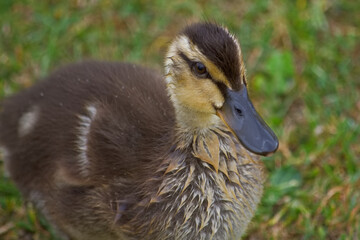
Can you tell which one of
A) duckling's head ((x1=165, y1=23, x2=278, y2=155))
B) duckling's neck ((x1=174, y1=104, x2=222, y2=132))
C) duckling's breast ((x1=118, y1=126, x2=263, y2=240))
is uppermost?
duckling's head ((x1=165, y1=23, x2=278, y2=155))

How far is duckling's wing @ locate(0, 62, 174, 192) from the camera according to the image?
8.09 feet

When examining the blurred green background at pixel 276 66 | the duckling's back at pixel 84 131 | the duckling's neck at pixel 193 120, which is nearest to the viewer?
the duckling's neck at pixel 193 120

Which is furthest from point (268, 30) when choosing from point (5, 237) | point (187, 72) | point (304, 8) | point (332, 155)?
point (5, 237)

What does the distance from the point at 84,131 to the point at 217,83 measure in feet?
2.20

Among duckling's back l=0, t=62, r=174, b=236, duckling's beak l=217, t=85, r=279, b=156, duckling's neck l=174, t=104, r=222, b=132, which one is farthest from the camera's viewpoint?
duckling's back l=0, t=62, r=174, b=236

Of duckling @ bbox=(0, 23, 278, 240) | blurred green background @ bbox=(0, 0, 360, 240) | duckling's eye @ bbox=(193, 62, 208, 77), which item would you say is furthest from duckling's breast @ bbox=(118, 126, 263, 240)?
blurred green background @ bbox=(0, 0, 360, 240)

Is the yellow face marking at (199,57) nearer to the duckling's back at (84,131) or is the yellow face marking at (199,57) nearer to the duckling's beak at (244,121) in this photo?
the duckling's beak at (244,121)

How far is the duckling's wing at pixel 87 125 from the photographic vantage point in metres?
2.47

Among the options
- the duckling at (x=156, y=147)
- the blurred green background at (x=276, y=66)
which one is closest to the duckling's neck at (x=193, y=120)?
the duckling at (x=156, y=147)

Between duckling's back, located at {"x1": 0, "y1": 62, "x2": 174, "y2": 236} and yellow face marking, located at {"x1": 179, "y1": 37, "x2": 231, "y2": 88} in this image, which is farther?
duckling's back, located at {"x1": 0, "y1": 62, "x2": 174, "y2": 236}

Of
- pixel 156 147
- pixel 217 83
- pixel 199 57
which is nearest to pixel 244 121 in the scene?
pixel 217 83

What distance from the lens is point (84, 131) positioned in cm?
259

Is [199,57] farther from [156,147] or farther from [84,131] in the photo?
[84,131]

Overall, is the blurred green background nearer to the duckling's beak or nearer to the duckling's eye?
the duckling's beak
